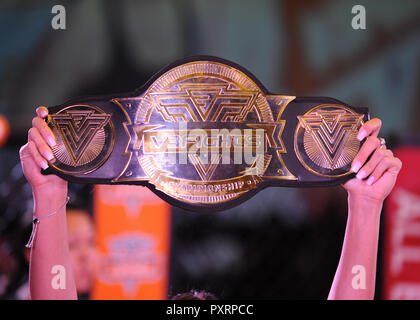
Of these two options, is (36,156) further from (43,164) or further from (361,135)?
(361,135)

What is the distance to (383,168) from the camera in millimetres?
1859

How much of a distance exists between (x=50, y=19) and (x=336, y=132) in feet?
4.27

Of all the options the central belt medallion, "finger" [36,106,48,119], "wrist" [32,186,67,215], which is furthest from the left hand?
"finger" [36,106,48,119]

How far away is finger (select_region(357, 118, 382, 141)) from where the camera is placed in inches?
74.2

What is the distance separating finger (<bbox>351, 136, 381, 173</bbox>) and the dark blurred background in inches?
4.0

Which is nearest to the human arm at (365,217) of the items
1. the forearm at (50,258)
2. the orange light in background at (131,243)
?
the orange light in background at (131,243)

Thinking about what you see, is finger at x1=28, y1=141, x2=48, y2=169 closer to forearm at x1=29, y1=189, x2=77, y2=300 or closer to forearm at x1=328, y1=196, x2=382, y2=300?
forearm at x1=29, y1=189, x2=77, y2=300

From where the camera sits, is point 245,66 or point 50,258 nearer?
point 50,258

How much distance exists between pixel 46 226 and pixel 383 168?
4.53ft

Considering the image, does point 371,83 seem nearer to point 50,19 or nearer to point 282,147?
point 282,147

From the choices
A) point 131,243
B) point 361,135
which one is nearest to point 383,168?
point 361,135

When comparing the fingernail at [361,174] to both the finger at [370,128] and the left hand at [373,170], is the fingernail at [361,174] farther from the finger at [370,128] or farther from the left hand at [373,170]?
the finger at [370,128]

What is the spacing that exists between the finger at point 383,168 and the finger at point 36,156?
1.32 m

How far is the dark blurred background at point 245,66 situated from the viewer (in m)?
1.93
